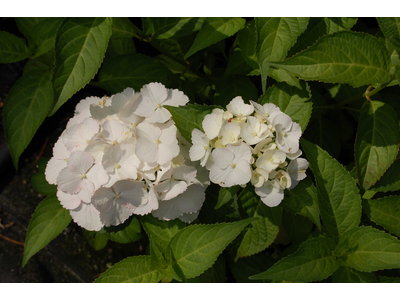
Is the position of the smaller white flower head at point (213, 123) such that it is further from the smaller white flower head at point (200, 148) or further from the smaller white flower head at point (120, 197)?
the smaller white flower head at point (120, 197)

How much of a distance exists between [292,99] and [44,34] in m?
1.18

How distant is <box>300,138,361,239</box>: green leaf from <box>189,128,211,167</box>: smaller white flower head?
1.24 feet

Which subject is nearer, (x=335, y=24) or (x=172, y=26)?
(x=335, y=24)

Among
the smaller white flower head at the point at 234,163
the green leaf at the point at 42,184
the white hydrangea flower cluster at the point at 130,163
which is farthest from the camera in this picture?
the green leaf at the point at 42,184

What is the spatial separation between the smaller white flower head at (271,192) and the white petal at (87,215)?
2.22ft

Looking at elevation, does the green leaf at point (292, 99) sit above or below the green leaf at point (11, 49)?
below

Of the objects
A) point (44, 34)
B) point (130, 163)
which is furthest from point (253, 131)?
point (44, 34)

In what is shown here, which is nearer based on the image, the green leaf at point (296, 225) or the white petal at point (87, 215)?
the white petal at point (87, 215)

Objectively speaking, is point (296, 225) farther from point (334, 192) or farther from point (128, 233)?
point (128, 233)

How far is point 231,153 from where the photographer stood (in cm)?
117

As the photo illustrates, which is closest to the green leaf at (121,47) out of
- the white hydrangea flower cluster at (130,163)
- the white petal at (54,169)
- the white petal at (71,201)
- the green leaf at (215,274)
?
the white hydrangea flower cluster at (130,163)

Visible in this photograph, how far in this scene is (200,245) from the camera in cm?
135

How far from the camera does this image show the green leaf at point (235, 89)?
177 cm

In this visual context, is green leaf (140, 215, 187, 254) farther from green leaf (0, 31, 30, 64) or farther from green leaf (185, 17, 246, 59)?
green leaf (0, 31, 30, 64)
